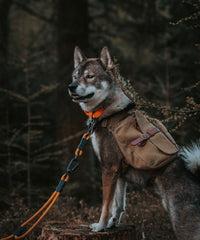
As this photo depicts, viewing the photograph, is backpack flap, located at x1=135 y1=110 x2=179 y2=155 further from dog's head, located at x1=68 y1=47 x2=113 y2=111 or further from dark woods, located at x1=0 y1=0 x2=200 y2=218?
dark woods, located at x1=0 y1=0 x2=200 y2=218

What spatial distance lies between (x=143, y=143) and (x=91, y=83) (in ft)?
3.23

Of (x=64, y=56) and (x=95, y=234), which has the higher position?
(x=64, y=56)

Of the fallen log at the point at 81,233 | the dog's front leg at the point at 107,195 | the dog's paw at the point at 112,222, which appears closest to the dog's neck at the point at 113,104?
the dog's front leg at the point at 107,195

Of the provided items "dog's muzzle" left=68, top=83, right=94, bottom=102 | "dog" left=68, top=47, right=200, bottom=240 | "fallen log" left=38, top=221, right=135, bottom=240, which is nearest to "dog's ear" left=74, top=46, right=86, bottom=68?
"dog" left=68, top=47, right=200, bottom=240

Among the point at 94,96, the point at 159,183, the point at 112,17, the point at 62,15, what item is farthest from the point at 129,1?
the point at 159,183

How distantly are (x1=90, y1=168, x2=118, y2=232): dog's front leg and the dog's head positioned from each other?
83cm

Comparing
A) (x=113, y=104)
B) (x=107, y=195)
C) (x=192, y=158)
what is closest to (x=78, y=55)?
(x=113, y=104)

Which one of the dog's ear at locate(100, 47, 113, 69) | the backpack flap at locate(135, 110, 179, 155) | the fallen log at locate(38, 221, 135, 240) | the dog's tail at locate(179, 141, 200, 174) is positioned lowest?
the fallen log at locate(38, 221, 135, 240)

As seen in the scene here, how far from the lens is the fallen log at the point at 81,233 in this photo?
3516 millimetres

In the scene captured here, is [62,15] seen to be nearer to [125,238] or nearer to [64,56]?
[64,56]

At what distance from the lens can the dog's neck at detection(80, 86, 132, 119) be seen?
3826 millimetres

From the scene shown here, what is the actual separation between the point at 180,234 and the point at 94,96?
1785 millimetres

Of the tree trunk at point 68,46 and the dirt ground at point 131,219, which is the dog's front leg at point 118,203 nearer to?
the dirt ground at point 131,219

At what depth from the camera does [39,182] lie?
8305mm
